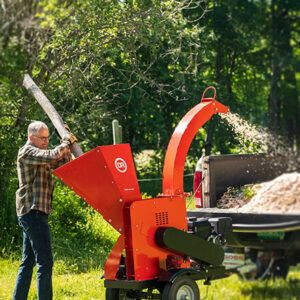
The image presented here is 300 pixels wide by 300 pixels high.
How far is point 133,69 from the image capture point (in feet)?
27.9

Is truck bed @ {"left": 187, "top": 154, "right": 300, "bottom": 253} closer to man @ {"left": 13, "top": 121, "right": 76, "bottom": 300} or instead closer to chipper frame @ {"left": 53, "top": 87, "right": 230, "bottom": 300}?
chipper frame @ {"left": 53, "top": 87, "right": 230, "bottom": 300}

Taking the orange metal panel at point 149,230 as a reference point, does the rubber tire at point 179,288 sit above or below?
below

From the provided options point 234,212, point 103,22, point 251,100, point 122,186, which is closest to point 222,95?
point 103,22

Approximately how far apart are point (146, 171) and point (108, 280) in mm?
9479

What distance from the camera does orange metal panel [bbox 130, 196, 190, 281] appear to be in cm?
418

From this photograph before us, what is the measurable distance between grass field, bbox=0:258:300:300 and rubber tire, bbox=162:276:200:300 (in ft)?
0.63

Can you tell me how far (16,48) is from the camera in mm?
3545

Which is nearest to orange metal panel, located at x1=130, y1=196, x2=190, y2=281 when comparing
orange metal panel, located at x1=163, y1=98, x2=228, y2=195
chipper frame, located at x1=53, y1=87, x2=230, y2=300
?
chipper frame, located at x1=53, y1=87, x2=230, y2=300

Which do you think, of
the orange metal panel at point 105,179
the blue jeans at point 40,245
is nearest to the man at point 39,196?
the blue jeans at point 40,245

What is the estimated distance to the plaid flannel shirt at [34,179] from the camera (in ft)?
14.8

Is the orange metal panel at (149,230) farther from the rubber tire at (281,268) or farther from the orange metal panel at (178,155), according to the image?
the rubber tire at (281,268)

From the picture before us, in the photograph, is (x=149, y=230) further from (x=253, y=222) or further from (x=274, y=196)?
(x=274, y=196)

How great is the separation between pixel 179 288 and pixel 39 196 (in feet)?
4.74

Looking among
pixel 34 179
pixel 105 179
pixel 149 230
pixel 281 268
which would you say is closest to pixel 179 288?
pixel 149 230
